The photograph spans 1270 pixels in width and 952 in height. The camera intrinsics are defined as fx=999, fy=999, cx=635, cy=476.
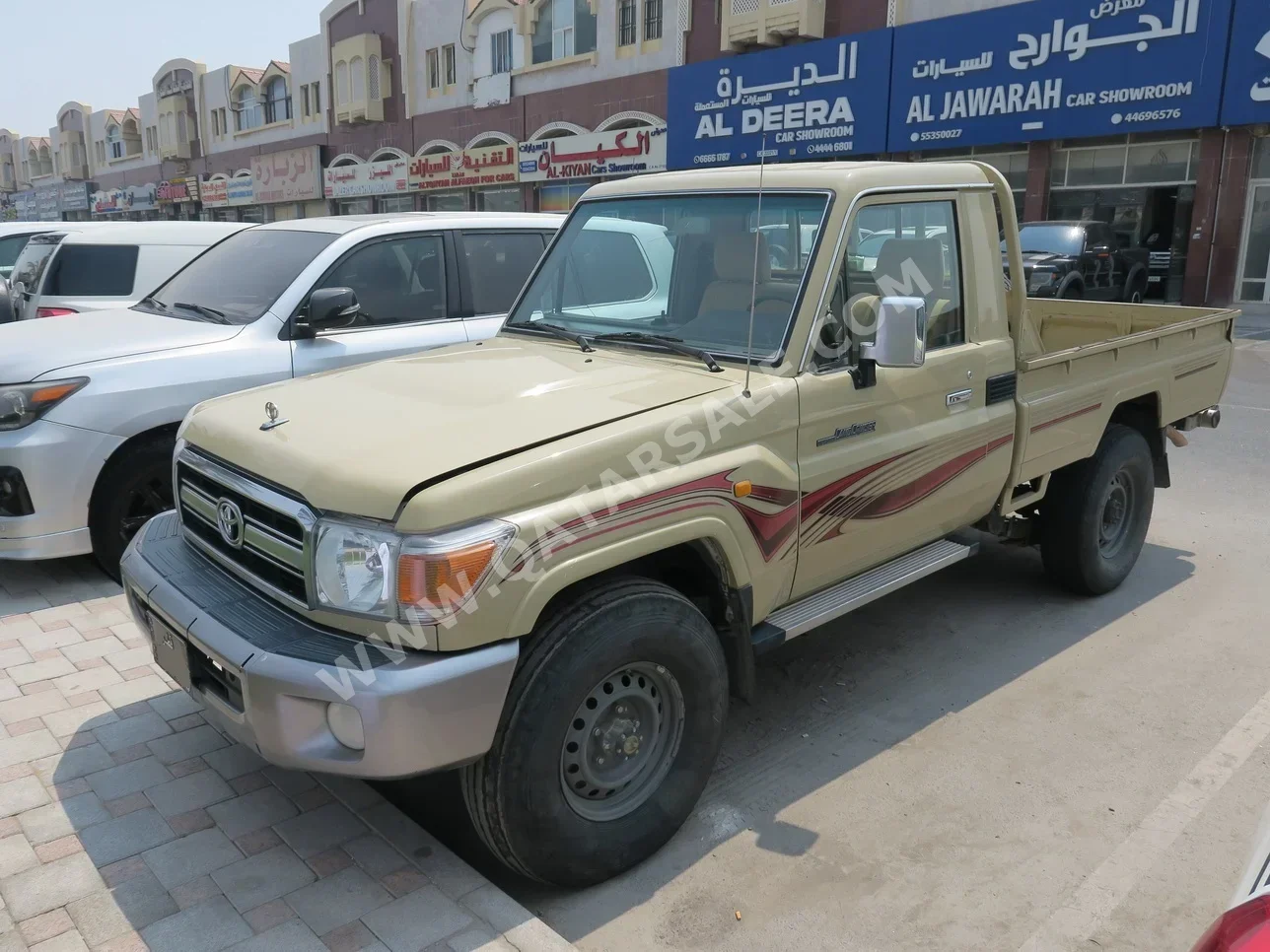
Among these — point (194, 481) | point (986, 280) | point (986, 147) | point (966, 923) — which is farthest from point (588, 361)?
point (986, 147)

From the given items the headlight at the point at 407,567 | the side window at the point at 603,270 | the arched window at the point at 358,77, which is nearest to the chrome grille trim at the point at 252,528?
the headlight at the point at 407,567

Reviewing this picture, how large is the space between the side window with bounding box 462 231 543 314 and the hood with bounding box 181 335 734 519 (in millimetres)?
2386

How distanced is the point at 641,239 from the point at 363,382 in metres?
1.32

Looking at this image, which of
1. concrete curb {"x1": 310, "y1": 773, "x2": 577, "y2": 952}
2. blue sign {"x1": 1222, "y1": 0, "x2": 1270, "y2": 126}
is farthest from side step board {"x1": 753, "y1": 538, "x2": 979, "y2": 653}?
blue sign {"x1": 1222, "y1": 0, "x2": 1270, "y2": 126}

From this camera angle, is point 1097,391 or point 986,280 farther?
point 1097,391

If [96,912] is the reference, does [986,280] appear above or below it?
above

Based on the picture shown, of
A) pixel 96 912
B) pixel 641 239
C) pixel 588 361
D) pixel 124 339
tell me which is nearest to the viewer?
pixel 96 912

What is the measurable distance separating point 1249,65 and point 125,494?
64.8 feet

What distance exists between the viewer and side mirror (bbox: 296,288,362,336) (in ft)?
16.7

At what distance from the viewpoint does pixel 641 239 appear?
13.7 ft

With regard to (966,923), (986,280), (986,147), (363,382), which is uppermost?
(986,147)

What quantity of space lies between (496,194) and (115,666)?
107ft

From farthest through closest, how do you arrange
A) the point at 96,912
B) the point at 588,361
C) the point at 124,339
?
1. the point at 124,339
2. the point at 588,361
3. the point at 96,912

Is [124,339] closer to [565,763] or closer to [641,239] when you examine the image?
[641,239]
